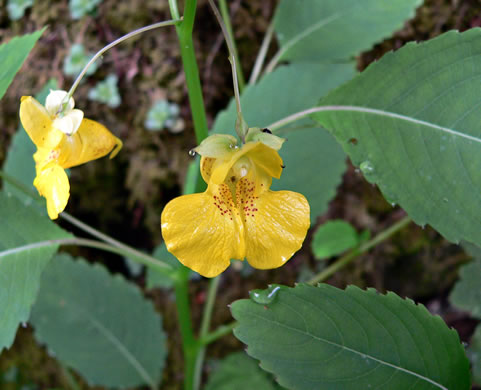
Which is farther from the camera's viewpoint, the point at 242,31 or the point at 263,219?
the point at 242,31

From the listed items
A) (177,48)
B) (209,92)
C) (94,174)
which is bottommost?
(94,174)

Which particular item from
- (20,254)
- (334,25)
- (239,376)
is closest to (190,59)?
(20,254)

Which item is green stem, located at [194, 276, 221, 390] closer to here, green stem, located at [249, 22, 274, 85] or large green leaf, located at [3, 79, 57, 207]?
large green leaf, located at [3, 79, 57, 207]

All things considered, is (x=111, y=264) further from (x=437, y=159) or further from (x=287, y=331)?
(x=437, y=159)

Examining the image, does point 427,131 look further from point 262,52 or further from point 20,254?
point 20,254

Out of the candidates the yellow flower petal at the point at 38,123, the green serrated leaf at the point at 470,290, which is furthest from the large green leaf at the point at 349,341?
the green serrated leaf at the point at 470,290

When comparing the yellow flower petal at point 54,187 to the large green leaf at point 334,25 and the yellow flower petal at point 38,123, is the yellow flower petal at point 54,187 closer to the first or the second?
the yellow flower petal at point 38,123

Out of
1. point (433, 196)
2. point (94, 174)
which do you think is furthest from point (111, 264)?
point (433, 196)

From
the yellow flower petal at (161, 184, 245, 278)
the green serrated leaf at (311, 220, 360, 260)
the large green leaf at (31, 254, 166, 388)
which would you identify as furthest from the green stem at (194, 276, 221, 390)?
the yellow flower petal at (161, 184, 245, 278)
